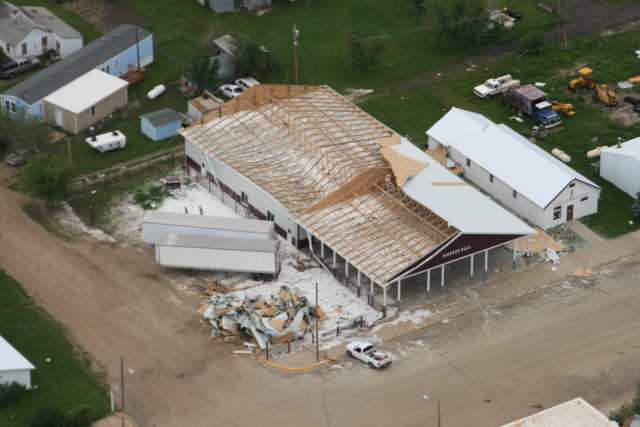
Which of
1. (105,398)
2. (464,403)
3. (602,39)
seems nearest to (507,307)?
(464,403)

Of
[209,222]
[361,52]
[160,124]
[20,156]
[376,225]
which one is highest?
[361,52]

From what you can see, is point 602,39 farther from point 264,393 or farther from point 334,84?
point 264,393

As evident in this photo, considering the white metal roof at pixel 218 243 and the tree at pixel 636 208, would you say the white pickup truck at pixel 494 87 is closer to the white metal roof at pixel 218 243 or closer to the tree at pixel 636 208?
the tree at pixel 636 208

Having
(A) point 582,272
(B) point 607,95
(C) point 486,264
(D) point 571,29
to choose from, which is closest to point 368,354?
(C) point 486,264

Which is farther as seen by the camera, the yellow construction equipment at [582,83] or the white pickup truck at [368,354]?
the yellow construction equipment at [582,83]

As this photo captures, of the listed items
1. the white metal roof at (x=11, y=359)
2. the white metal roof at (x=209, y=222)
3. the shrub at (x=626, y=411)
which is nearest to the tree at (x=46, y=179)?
the white metal roof at (x=209, y=222)

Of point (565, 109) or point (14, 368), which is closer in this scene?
point (14, 368)

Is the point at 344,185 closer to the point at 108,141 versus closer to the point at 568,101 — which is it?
the point at 108,141

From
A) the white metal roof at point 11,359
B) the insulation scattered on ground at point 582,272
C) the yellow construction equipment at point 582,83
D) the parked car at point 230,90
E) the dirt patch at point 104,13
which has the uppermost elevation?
the yellow construction equipment at point 582,83

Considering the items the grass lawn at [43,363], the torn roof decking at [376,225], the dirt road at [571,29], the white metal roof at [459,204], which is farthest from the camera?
the dirt road at [571,29]
